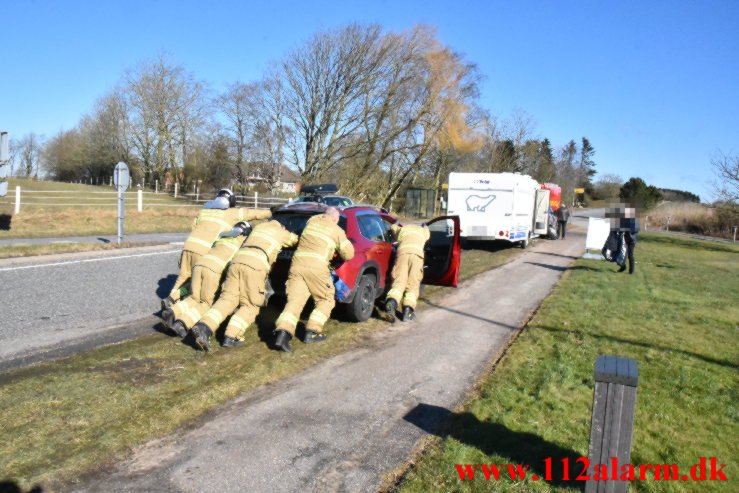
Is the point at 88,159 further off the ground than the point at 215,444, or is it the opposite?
the point at 88,159

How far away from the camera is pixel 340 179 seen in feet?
113

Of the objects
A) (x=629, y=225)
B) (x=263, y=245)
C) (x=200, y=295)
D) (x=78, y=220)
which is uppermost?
(x=629, y=225)

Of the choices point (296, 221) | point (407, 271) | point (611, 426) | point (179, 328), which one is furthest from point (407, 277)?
point (611, 426)

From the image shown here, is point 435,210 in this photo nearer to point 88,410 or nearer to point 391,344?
point 391,344

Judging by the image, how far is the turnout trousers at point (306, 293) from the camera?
612 centimetres

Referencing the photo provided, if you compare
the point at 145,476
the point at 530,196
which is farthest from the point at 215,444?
the point at 530,196

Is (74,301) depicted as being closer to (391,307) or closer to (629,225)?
(391,307)

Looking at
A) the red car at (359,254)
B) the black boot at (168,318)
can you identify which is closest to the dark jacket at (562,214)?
the red car at (359,254)

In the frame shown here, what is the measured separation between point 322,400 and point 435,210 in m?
38.6

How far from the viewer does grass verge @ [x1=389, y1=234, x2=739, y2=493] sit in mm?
3770

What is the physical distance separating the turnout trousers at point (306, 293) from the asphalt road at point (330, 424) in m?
0.47

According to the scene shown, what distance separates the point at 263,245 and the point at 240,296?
0.66 metres

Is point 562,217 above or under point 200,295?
above

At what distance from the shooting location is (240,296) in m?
6.16
